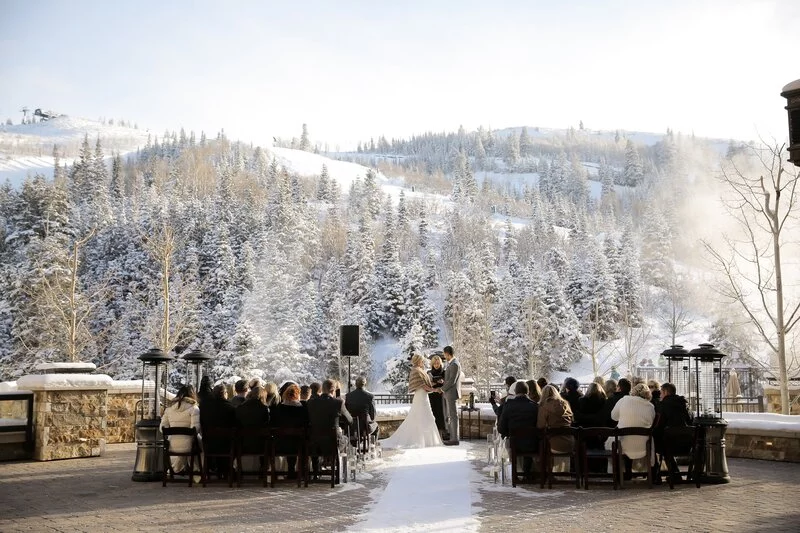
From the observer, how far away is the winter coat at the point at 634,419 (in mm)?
8766

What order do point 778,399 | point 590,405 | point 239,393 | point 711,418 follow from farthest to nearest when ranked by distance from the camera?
point 778,399 < point 239,393 < point 590,405 < point 711,418

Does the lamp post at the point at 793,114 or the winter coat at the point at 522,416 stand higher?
the lamp post at the point at 793,114

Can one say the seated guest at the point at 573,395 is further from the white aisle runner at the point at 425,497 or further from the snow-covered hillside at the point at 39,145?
the snow-covered hillside at the point at 39,145

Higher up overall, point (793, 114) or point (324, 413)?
point (793, 114)

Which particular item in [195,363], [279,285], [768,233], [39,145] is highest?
[39,145]

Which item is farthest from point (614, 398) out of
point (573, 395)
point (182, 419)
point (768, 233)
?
point (768, 233)

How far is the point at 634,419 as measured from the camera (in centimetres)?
877

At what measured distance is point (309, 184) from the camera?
12250 cm

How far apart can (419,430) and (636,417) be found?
5395 mm

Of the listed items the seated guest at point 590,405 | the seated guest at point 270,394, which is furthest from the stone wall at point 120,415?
the seated guest at point 590,405

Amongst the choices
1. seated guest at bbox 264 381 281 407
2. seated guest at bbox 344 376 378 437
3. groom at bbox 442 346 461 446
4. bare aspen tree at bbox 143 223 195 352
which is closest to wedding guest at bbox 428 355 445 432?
groom at bbox 442 346 461 446

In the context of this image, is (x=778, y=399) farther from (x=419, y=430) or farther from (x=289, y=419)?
(x=289, y=419)

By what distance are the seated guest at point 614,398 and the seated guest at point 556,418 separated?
0.90m

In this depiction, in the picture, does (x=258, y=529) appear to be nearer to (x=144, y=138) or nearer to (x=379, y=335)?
(x=379, y=335)
